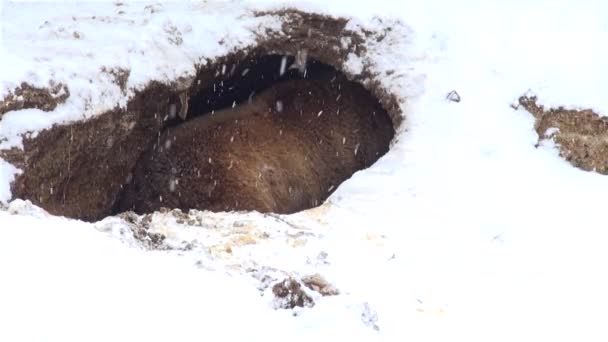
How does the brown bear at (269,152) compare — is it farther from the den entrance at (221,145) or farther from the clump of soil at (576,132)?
the clump of soil at (576,132)

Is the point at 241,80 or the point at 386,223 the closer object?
the point at 386,223

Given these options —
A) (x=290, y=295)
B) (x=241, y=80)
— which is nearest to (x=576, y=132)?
(x=241, y=80)

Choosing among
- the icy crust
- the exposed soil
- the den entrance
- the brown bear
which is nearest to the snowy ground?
the icy crust

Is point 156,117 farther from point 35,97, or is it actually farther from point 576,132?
point 576,132

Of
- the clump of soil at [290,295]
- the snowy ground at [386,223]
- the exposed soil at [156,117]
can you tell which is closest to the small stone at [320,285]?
the snowy ground at [386,223]

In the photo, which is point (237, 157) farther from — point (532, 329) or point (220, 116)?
point (532, 329)

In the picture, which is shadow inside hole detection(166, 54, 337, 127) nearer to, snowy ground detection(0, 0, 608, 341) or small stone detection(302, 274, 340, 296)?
snowy ground detection(0, 0, 608, 341)
